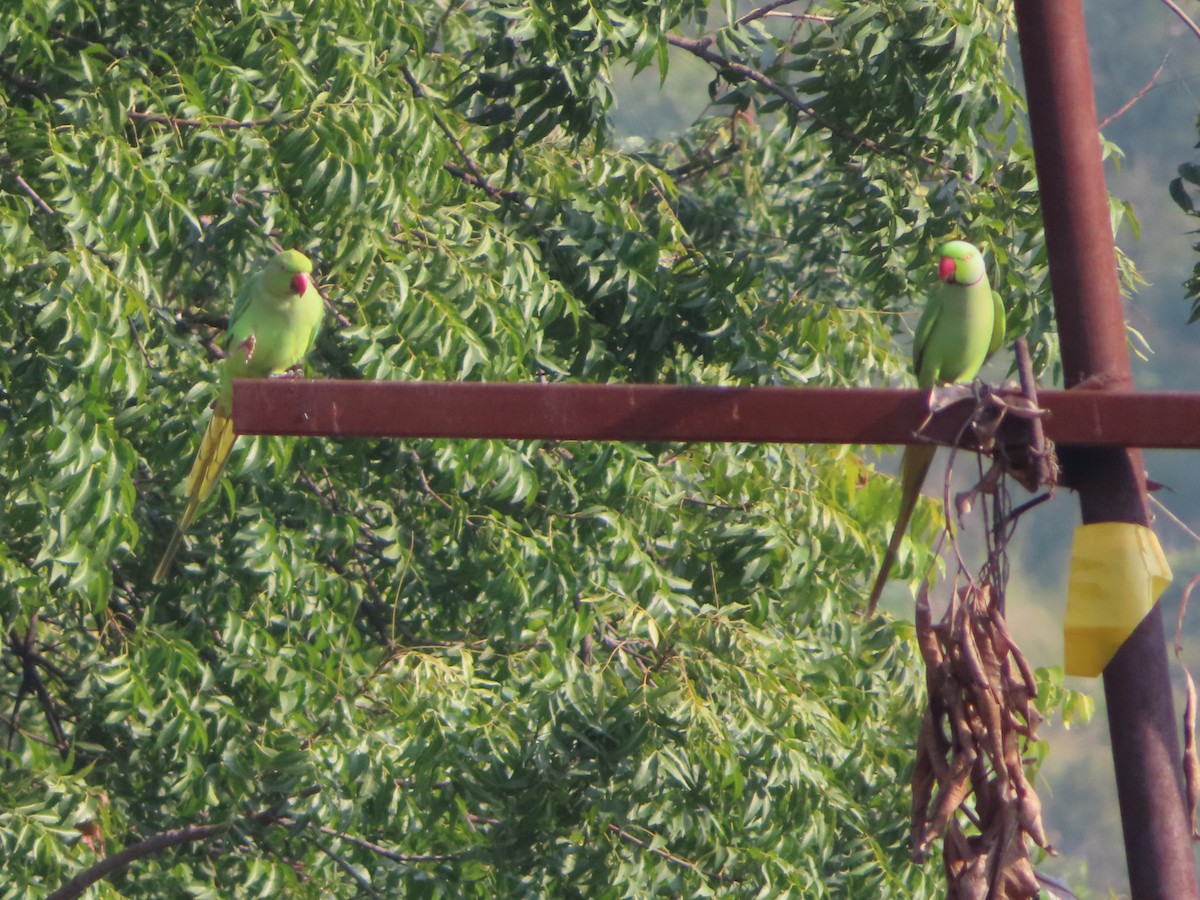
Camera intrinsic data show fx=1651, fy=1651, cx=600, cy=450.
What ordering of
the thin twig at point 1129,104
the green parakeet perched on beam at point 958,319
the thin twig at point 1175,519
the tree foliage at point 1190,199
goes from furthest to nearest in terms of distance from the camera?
the green parakeet perched on beam at point 958,319, the tree foliage at point 1190,199, the thin twig at point 1129,104, the thin twig at point 1175,519

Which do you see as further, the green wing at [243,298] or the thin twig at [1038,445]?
the green wing at [243,298]

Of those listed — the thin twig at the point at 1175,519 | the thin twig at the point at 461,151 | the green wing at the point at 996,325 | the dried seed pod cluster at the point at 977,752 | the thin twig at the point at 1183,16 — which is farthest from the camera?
the thin twig at the point at 461,151

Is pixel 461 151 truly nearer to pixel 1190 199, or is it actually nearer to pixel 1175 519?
pixel 1190 199

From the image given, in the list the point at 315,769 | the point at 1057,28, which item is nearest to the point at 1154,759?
the point at 1057,28

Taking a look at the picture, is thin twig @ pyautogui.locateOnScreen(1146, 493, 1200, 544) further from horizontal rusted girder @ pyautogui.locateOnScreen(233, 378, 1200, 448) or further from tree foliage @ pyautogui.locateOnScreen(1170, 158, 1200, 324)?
tree foliage @ pyautogui.locateOnScreen(1170, 158, 1200, 324)

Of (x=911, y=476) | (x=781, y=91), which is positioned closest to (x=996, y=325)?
(x=911, y=476)

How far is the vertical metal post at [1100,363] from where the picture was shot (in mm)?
2408

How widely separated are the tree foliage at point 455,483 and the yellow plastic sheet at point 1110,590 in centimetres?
221

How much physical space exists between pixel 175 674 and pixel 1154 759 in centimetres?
350

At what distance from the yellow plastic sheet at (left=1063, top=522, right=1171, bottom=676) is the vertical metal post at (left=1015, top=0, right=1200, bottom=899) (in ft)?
0.07

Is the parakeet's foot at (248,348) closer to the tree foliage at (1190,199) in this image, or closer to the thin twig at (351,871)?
the thin twig at (351,871)

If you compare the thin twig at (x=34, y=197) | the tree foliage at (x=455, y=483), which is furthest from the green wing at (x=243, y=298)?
the thin twig at (x=34, y=197)

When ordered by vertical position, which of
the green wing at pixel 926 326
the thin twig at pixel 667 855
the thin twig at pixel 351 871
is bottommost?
the thin twig at pixel 351 871

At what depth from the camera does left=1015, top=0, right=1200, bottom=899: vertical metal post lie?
2408 millimetres
